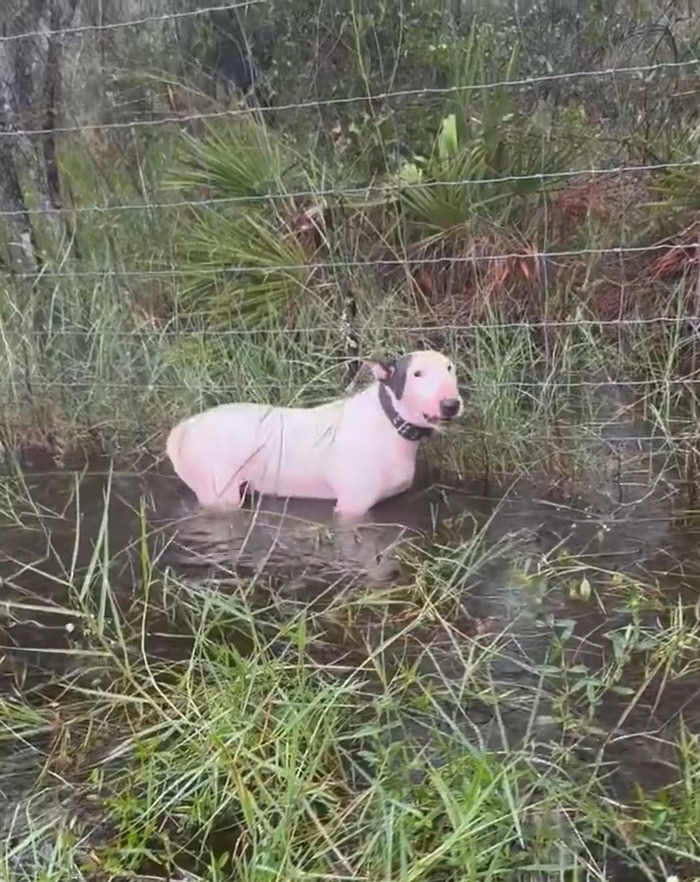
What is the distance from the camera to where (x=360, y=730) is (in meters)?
1.33

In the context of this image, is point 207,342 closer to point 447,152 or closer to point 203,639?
point 447,152

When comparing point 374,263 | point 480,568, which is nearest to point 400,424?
point 480,568

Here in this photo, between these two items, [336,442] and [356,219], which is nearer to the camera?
[336,442]

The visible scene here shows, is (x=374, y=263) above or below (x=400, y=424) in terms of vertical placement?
above

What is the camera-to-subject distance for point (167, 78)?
3193 mm

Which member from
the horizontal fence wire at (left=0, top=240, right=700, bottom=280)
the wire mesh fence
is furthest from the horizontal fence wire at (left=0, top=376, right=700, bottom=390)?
the horizontal fence wire at (left=0, top=240, right=700, bottom=280)

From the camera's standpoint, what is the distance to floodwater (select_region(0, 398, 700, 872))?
4.53 ft

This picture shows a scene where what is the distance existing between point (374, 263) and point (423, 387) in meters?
0.69

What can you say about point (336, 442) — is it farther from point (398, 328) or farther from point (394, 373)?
point (398, 328)

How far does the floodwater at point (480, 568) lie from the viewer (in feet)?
4.53

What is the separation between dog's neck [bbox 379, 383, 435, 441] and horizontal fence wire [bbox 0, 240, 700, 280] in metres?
0.52

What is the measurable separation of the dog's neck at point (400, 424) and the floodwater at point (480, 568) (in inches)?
6.5

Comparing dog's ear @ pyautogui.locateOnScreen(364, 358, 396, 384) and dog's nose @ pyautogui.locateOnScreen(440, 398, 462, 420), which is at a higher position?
dog's ear @ pyautogui.locateOnScreen(364, 358, 396, 384)

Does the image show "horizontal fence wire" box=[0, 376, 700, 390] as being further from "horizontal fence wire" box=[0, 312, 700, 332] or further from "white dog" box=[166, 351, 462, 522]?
"white dog" box=[166, 351, 462, 522]
